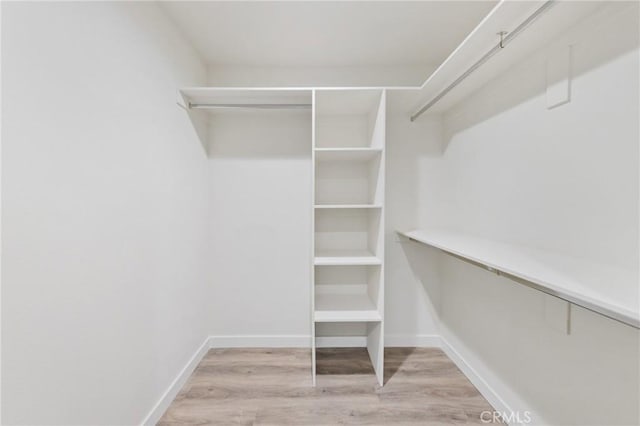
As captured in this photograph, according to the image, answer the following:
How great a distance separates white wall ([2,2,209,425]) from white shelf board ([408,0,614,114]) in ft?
5.37

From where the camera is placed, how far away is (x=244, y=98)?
1.99 m

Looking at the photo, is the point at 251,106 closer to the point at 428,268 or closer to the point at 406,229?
the point at 406,229

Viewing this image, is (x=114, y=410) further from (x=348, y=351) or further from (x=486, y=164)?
(x=486, y=164)

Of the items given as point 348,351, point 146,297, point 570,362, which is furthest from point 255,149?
point 570,362

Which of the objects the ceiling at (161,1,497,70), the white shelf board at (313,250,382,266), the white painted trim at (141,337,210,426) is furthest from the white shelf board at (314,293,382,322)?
the ceiling at (161,1,497,70)

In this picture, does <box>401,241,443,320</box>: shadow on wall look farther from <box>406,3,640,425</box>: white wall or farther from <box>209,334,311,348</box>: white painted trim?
<box>209,334,311,348</box>: white painted trim

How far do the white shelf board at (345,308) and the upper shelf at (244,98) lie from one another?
5.09 feet

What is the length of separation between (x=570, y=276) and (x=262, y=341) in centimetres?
221

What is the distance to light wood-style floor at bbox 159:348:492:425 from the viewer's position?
159cm

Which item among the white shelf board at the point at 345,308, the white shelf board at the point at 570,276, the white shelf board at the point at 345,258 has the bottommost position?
the white shelf board at the point at 345,308

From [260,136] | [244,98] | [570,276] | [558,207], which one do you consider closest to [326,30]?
[244,98]

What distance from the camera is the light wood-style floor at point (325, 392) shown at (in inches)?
62.8

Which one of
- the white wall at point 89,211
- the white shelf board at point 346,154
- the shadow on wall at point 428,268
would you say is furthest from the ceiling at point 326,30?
the shadow on wall at point 428,268

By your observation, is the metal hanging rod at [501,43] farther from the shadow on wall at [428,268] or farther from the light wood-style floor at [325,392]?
the light wood-style floor at [325,392]
